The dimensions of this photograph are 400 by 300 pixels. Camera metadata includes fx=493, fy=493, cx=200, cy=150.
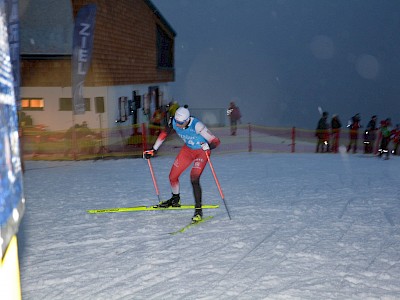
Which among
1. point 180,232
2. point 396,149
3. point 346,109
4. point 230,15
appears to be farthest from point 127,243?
point 230,15

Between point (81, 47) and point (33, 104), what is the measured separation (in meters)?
4.69

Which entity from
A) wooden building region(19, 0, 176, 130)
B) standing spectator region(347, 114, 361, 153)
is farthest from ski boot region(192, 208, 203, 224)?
standing spectator region(347, 114, 361, 153)

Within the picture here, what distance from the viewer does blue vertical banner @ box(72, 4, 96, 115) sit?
52.6ft

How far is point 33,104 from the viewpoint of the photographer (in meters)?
19.5

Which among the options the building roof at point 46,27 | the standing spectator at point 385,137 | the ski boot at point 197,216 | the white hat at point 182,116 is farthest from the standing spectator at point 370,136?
the white hat at point 182,116

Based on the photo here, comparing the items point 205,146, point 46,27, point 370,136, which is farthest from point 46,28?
point 205,146

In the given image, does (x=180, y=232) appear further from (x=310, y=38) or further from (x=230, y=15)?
(x=230, y=15)

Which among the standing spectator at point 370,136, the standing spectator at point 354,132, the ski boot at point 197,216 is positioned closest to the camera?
the ski boot at point 197,216

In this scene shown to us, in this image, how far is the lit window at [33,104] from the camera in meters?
19.4

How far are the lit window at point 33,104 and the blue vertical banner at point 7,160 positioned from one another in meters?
18.6

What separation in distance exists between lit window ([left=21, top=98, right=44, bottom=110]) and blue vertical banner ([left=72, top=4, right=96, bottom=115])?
152 inches

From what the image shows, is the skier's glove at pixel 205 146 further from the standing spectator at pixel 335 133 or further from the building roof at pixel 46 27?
the building roof at pixel 46 27

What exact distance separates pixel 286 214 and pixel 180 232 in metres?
2.04

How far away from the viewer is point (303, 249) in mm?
6238
